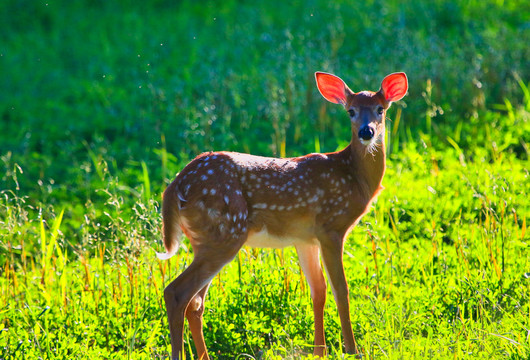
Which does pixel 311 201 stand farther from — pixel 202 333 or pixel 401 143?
pixel 401 143

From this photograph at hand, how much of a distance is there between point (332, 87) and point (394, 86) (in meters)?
0.42

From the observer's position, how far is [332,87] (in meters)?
5.02

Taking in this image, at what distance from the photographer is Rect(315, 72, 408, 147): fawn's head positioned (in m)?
4.53

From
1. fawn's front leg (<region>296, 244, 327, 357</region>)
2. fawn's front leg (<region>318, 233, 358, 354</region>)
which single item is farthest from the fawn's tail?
fawn's front leg (<region>318, 233, 358, 354</region>)

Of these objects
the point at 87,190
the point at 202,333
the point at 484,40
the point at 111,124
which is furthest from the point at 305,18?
the point at 202,333

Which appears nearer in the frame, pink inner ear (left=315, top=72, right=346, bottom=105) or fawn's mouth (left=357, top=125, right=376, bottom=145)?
fawn's mouth (left=357, top=125, right=376, bottom=145)

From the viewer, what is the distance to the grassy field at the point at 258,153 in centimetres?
476

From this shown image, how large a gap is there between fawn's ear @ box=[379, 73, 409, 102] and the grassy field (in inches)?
30.6

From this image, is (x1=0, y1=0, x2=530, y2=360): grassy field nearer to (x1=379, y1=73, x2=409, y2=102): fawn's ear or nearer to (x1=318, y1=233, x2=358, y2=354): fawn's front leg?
(x1=318, y1=233, x2=358, y2=354): fawn's front leg

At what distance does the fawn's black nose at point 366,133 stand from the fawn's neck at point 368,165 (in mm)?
328

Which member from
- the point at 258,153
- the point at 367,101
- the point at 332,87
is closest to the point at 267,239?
the point at 367,101

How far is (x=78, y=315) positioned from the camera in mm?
4902

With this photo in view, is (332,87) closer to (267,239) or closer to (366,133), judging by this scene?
(366,133)

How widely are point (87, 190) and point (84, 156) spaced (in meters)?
1.27
